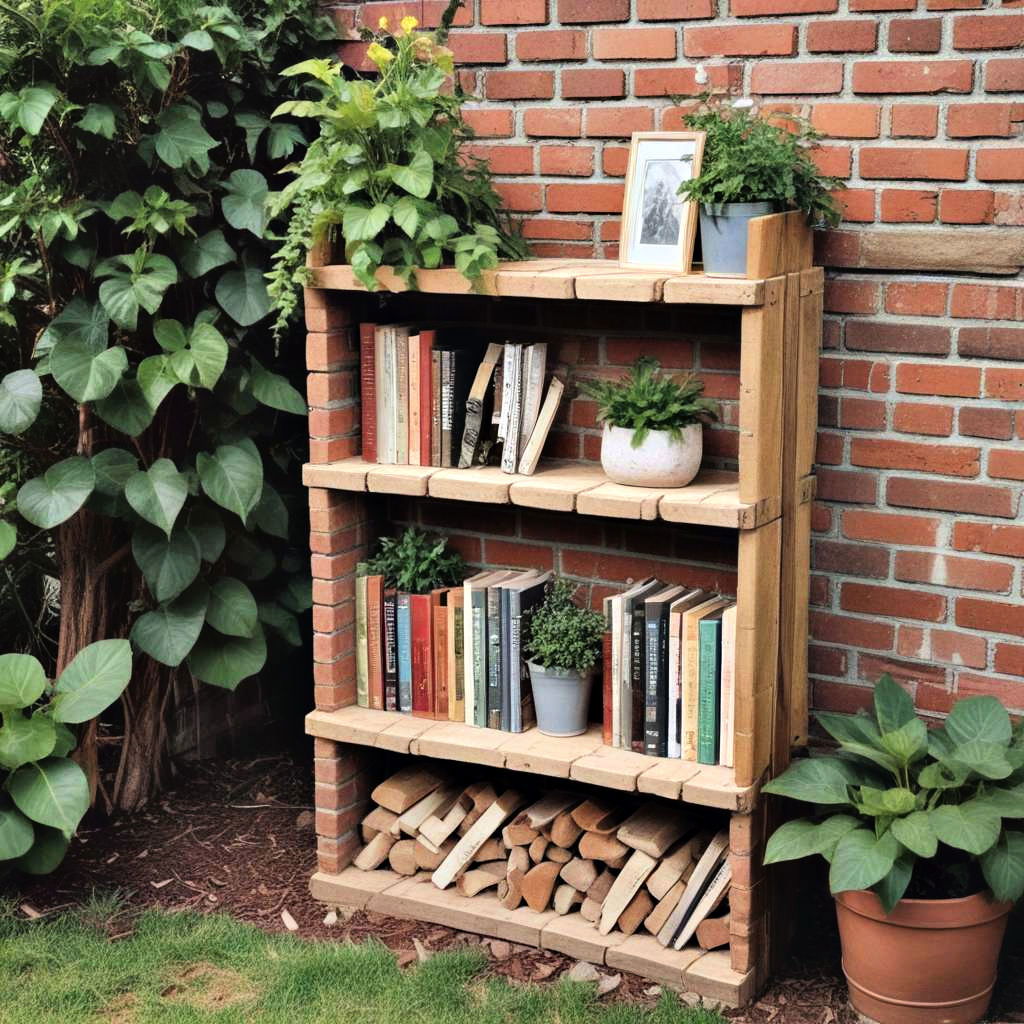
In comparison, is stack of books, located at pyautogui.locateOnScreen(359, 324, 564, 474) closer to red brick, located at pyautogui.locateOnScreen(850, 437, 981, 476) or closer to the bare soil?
red brick, located at pyautogui.locateOnScreen(850, 437, 981, 476)

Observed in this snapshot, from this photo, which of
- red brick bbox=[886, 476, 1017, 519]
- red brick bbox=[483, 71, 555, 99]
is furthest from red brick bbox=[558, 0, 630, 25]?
red brick bbox=[886, 476, 1017, 519]

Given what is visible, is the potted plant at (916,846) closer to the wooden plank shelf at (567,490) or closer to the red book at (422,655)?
the wooden plank shelf at (567,490)

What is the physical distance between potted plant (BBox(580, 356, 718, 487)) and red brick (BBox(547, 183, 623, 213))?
0.40m

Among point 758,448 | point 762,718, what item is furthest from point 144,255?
point 762,718

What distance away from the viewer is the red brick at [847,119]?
8.69 feet

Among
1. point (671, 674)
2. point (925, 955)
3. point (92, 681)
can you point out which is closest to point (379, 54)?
point (671, 674)

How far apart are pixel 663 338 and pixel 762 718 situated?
80cm

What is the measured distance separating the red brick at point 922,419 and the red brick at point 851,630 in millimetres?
388

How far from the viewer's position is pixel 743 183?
98.3 inches

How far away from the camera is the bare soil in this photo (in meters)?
2.77

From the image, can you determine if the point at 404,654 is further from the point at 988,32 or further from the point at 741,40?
the point at 988,32

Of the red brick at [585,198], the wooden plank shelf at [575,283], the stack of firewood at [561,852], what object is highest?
the red brick at [585,198]

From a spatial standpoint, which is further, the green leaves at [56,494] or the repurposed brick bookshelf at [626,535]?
the green leaves at [56,494]

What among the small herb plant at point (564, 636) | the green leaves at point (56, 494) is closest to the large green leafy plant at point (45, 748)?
the green leaves at point (56, 494)
